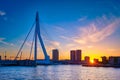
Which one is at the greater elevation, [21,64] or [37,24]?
[37,24]

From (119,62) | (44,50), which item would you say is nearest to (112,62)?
(119,62)

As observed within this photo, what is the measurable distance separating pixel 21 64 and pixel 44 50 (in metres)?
32.1

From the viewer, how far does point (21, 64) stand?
13712cm

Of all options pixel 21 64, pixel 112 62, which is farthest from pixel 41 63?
pixel 112 62

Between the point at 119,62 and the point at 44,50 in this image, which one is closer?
the point at 44,50

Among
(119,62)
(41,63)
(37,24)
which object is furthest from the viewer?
(119,62)

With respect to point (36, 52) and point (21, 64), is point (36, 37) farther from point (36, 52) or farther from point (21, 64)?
point (21, 64)

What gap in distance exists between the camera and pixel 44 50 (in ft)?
356

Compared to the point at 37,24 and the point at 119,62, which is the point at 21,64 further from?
the point at 119,62

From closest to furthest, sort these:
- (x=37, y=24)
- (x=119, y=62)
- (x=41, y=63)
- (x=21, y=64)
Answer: (x=37, y=24) → (x=21, y=64) → (x=41, y=63) → (x=119, y=62)

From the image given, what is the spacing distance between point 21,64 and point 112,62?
7463 centimetres

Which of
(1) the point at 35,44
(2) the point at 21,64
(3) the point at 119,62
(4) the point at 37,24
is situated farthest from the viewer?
(3) the point at 119,62

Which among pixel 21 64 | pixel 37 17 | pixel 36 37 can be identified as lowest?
pixel 21 64

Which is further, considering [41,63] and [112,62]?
[112,62]
